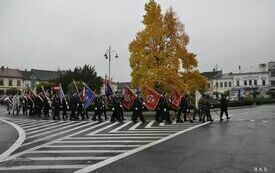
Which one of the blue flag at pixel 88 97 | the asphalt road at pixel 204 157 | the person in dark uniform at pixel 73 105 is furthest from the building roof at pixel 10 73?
the asphalt road at pixel 204 157

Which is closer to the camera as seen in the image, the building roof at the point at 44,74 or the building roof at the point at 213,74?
the building roof at the point at 213,74

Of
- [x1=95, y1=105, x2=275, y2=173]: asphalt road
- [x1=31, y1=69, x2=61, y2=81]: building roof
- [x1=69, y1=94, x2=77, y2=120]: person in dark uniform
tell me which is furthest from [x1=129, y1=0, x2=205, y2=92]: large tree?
[x1=31, y1=69, x2=61, y2=81]: building roof

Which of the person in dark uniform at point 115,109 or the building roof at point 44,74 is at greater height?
the building roof at point 44,74

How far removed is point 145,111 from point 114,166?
25.2 meters

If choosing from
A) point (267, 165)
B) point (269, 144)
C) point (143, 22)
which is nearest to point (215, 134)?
point (269, 144)

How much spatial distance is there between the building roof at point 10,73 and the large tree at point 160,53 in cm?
8533

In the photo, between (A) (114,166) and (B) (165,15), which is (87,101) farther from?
(A) (114,166)

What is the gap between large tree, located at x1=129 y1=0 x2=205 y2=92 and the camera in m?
29.8

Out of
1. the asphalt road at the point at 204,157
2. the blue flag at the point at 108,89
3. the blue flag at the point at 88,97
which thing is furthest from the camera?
the blue flag at the point at 88,97

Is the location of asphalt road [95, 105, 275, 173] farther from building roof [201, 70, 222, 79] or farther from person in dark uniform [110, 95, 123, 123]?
building roof [201, 70, 222, 79]

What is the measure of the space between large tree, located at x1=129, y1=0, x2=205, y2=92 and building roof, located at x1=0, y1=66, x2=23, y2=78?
280 ft

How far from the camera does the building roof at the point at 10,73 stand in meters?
110

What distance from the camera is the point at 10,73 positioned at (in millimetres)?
112250

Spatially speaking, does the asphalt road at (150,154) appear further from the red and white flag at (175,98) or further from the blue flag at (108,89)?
the blue flag at (108,89)
